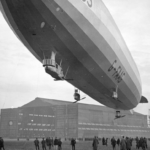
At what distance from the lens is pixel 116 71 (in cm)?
1592

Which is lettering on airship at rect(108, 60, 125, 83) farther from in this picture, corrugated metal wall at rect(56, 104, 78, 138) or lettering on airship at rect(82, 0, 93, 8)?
corrugated metal wall at rect(56, 104, 78, 138)

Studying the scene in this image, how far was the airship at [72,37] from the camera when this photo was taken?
34.7 ft

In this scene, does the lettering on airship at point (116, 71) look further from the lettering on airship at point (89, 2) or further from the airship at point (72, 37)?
the lettering on airship at point (89, 2)

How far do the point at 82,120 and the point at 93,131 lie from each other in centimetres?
731

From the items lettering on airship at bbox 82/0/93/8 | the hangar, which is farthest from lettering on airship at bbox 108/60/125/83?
the hangar

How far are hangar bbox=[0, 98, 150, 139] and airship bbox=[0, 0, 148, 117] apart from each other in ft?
251

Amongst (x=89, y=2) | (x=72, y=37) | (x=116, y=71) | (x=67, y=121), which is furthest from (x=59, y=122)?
(x=89, y=2)

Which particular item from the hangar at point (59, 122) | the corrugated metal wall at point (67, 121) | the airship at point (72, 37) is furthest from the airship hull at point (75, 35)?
the hangar at point (59, 122)

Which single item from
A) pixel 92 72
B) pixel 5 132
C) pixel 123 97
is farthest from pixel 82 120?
pixel 92 72

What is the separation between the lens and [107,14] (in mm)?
13797

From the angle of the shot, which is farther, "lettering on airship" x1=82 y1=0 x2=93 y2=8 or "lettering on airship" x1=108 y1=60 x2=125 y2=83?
"lettering on airship" x1=108 y1=60 x2=125 y2=83

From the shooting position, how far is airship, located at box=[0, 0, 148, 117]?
34.7ft

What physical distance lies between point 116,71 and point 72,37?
17.3 ft

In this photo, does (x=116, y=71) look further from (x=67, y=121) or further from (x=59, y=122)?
(x=59, y=122)
